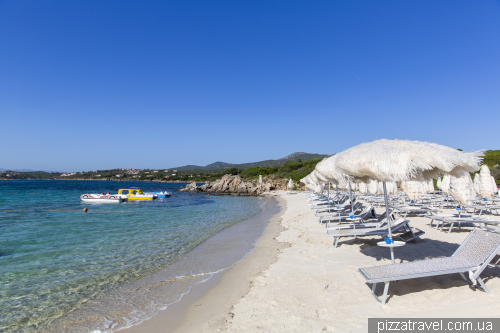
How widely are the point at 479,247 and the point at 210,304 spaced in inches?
153

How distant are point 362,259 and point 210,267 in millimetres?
3236

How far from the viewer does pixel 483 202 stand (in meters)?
12.6

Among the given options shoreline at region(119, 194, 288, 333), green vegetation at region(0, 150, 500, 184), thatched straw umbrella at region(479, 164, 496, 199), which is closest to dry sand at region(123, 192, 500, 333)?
shoreline at region(119, 194, 288, 333)

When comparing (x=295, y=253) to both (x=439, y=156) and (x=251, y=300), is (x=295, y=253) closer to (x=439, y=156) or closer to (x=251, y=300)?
(x=251, y=300)

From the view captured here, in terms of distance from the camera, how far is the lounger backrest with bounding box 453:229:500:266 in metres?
3.46

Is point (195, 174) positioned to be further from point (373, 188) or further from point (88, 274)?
point (88, 274)

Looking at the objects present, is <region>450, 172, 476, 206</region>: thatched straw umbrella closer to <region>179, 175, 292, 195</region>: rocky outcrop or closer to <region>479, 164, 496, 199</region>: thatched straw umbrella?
<region>479, 164, 496, 199</region>: thatched straw umbrella

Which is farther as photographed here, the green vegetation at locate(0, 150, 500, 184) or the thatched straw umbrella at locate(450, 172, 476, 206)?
the green vegetation at locate(0, 150, 500, 184)

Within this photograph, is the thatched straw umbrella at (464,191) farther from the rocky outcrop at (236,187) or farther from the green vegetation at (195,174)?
the green vegetation at (195,174)

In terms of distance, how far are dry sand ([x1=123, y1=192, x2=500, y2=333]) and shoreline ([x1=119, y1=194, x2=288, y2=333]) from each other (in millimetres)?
14

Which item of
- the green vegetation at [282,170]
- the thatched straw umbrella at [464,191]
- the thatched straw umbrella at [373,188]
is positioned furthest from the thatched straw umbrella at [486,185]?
the green vegetation at [282,170]

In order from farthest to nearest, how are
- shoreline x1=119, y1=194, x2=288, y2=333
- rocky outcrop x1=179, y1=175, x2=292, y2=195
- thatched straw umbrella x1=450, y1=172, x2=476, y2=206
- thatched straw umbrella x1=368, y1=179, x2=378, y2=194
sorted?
rocky outcrop x1=179, y1=175, x2=292, y2=195, thatched straw umbrella x1=368, y1=179, x2=378, y2=194, thatched straw umbrella x1=450, y1=172, x2=476, y2=206, shoreline x1=119, y1=194, x2=288, y2=333

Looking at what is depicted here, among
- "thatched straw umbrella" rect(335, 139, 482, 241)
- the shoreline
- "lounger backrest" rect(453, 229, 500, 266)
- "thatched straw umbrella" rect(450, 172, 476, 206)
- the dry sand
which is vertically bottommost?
the shoreline

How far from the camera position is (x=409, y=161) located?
3688mm
